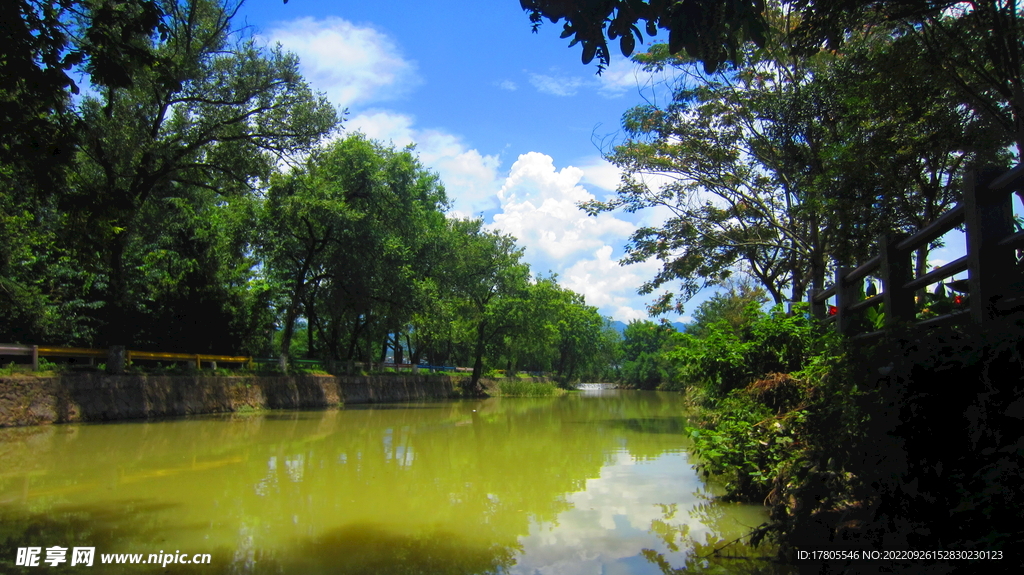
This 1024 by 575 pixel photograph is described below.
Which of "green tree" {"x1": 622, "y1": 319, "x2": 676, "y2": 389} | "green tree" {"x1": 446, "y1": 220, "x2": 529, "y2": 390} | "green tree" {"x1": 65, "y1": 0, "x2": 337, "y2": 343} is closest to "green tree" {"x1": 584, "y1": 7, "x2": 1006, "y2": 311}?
"green tree" {"x1": 65, "y1": 0, "x2": 337, "y2": 343}

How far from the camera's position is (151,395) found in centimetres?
1510

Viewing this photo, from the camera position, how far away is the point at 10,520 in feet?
16.4

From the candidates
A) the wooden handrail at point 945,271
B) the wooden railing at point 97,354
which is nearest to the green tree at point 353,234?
the wooden railing at point 97,354

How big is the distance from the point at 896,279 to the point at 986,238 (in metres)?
1.05

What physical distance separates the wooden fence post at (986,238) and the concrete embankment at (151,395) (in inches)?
582

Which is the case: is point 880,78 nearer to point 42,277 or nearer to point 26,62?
point 26,62

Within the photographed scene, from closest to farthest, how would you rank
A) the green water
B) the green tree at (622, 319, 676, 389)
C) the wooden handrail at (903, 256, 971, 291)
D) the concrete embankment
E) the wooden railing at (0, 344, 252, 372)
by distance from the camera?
1. the wooden handrail at (903, 256, 971, 291)
2. the green water
3. the concrete embankment
4. the wooden railing at (0, 344, 252, 372)
5. the green tree at (622, 319, 676, 389)

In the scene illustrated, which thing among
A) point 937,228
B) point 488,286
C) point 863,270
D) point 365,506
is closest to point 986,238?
point 937,228

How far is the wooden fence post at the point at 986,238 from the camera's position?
9.38ft

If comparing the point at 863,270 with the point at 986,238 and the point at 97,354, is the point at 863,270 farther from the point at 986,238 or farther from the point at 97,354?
the point at 97,354

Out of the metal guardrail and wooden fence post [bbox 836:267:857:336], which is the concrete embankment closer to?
the metal guardrail

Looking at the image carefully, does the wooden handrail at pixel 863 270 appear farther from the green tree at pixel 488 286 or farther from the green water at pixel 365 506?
the green tree at pixel 488 286

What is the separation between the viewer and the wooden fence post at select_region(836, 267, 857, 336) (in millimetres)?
5254

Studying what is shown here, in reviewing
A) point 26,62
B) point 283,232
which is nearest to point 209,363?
point 283,232
